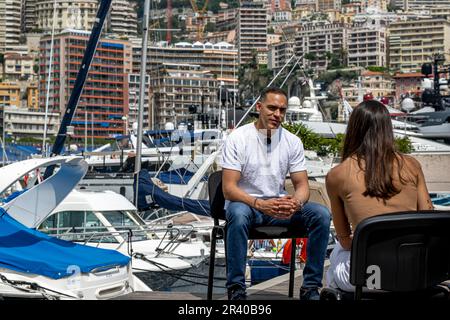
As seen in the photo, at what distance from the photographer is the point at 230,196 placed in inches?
213

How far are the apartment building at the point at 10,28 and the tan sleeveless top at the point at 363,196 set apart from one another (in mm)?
188558

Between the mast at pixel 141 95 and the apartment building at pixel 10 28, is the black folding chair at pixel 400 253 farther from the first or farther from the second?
the apartment building at pixel 10 28

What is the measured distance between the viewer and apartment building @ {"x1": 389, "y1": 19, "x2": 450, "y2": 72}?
180 meters

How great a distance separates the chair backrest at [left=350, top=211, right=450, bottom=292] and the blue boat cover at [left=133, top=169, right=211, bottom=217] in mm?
12051

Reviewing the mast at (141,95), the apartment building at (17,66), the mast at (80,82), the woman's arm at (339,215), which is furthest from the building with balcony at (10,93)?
the woman's arm at (339,215)

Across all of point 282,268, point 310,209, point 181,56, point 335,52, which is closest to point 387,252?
point 310,209

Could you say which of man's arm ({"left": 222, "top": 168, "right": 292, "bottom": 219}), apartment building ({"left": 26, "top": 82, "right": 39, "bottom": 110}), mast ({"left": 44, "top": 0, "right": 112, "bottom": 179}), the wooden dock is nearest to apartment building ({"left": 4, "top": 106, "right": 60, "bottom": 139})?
apartment building ({"left": 26, "top": 82, "right": 39, "bottom": 110})

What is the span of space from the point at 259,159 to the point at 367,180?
1147 millimetres

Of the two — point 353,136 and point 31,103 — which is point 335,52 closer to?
point 31,103

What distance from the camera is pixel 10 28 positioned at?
19350 centimetres

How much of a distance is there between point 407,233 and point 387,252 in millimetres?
106

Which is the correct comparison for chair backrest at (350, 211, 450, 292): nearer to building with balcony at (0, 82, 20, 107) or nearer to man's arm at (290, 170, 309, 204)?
man's arm at (290, 170, 309, 204)

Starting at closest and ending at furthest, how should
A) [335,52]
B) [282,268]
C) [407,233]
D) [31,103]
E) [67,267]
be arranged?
[407,233], [67,267], [282,268], [31,103], [335,52]
